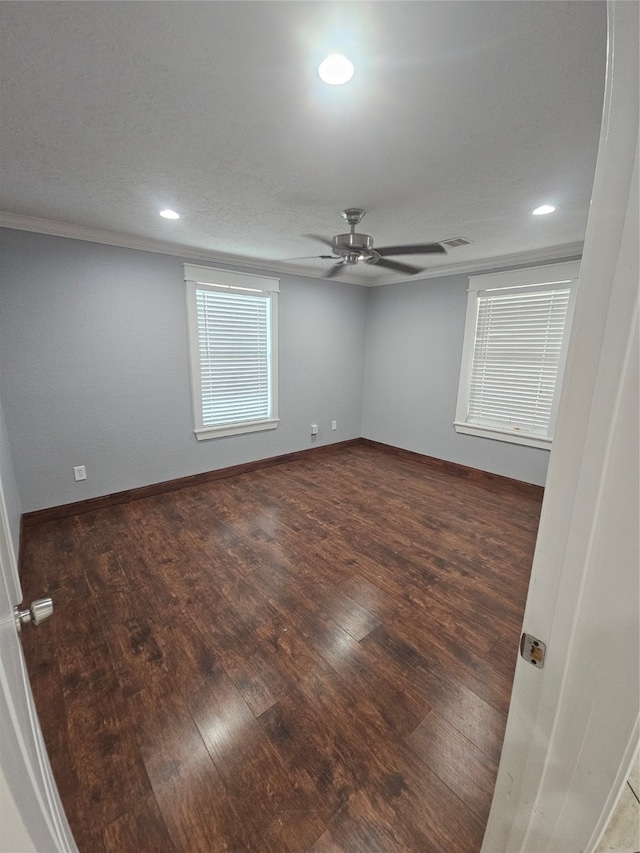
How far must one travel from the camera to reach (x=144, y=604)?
6.73 feet

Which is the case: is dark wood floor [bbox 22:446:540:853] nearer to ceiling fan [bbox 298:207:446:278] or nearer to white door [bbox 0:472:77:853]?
white door [bbox 0:472:77:853]

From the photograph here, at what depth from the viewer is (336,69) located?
1092mm

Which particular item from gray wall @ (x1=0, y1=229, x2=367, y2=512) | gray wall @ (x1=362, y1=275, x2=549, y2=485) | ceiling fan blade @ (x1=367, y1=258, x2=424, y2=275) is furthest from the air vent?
gray wall @ (x1=0, y1=229, x2=367, y2=512)

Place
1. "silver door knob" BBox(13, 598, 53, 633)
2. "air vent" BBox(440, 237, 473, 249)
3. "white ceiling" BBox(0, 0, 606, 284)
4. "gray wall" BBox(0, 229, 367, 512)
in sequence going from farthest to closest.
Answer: "air vent" BBox(440, 237, 473, 249)
"gray wall" BBox(0, 229, 367, 512)
"white ceiling" BBox(0, 0, 606, 284)
"silver door knob" BBox(13, 598, 53, 633)

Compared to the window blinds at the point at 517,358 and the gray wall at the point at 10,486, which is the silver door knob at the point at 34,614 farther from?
the window blinds at the point at 517,358

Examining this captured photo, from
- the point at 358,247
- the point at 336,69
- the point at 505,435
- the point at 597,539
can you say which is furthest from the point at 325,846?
the point at 505,435

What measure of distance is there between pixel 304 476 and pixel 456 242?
281cm

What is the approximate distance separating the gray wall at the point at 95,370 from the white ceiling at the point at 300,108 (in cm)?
56

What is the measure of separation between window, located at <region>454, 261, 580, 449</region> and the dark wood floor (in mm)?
1112

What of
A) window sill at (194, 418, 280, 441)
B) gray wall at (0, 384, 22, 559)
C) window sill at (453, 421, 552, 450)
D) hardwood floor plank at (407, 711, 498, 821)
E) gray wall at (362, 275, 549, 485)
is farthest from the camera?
gray wall at (362, 275, 549, 485)

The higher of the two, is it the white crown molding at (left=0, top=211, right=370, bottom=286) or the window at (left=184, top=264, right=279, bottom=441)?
the white crown molding at (left=0, top=211, right=370, bottom=286)

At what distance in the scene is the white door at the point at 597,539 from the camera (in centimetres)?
45

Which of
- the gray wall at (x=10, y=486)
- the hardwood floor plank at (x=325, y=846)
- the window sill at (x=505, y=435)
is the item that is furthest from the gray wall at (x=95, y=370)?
the hardwood floor plank at (x=325, y=846)

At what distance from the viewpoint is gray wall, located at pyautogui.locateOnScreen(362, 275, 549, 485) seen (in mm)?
3857
